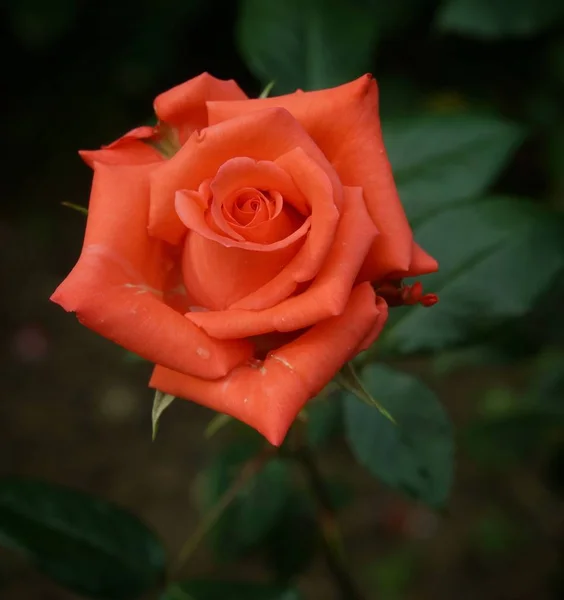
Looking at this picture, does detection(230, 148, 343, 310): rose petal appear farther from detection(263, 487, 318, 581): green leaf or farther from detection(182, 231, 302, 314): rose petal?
detection(263, 487, 318, 581): green leaf

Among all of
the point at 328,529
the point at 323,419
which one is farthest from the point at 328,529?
the point at 323,419

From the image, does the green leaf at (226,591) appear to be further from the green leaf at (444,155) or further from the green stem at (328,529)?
the green leaf at (444,155)

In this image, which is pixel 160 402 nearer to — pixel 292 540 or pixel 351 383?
pixel 351 383

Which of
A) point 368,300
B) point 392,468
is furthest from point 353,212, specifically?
point 392,468

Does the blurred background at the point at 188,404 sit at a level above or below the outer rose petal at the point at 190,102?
below

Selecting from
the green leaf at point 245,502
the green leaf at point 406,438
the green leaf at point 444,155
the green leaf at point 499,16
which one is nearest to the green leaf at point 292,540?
the green leaf at point 245,502

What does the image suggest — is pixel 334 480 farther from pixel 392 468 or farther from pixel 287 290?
→ pixel 287 290
